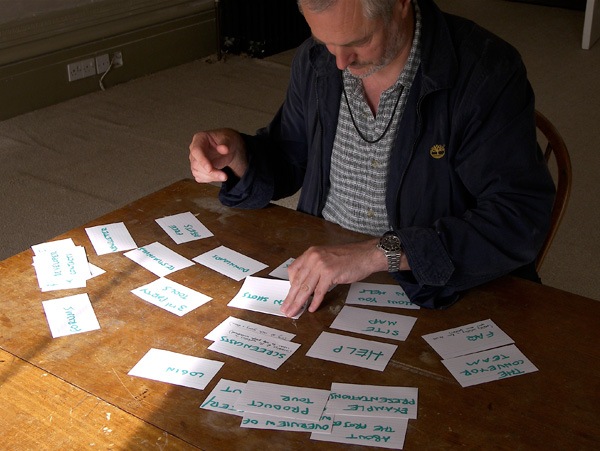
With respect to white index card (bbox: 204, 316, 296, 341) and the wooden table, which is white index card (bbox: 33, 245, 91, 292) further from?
white index card (bbox: 204, 316, 296, 341)

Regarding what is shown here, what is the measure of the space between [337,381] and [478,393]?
0.70 ft

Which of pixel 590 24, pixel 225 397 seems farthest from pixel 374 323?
pixel 590 24

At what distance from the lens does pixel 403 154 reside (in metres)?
1.65

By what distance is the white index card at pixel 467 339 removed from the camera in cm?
130

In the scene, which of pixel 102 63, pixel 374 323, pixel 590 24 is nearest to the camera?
pixel 374 323

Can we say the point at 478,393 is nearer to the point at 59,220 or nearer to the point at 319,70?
the point at 319,70

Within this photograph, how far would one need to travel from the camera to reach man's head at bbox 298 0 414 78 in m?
1.46

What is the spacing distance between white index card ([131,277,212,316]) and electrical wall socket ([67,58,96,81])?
3.59 meters

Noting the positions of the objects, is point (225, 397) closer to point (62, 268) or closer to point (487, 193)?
point (62, 268)

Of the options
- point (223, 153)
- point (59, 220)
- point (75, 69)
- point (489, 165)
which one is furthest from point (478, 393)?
point (75, 69)

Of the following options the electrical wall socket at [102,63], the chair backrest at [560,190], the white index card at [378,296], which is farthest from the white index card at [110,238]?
the electrical wall socket at [102,63]

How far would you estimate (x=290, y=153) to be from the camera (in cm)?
193

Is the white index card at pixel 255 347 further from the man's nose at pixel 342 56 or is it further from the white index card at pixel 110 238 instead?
the man's nose at pixel 342 56

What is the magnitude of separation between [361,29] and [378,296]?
1.62 ft
